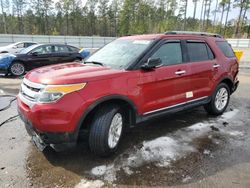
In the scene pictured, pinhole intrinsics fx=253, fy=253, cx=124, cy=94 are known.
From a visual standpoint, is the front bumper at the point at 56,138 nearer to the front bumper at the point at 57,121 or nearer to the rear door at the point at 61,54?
the front bumper at the point at 57,121

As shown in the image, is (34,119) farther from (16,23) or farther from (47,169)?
(16,23)

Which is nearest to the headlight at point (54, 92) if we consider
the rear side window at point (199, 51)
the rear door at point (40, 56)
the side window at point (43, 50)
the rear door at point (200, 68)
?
the rear door at point (200, 68)

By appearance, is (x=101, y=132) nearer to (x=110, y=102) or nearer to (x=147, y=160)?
(x=110, y=102)

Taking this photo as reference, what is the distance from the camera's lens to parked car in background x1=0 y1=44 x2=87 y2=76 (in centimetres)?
1067

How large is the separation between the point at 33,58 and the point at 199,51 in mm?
8366

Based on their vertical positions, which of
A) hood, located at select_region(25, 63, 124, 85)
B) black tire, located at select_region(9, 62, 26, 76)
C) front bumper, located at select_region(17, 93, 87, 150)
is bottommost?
black tire, located at select_region(9, 62, 26, 76)

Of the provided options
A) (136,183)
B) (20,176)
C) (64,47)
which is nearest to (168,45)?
(136,183)

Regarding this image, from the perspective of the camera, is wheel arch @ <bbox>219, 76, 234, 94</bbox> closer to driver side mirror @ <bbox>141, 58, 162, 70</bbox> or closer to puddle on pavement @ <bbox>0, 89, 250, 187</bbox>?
puddle on pavement @ <bbox>0, 89, 250, 187</bbox>

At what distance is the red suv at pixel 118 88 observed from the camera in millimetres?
3184

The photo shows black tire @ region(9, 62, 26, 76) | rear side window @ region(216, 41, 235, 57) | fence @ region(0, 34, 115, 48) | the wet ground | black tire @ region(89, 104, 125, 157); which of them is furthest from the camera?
fence @ region(0, 34, 115, 48)

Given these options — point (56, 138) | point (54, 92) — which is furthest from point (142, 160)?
point (54, 92)

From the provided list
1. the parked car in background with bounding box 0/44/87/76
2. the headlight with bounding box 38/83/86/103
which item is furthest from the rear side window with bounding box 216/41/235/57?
the parked car in background with bounding box 0/44/87/76

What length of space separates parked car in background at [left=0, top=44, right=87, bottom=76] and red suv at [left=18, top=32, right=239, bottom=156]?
730cm

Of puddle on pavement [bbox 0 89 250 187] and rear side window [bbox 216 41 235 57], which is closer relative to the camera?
puddle on pavement [bbox 0 89 250 187]
